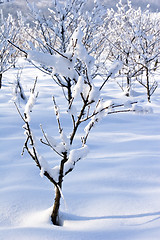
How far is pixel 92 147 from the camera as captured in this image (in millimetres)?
3330

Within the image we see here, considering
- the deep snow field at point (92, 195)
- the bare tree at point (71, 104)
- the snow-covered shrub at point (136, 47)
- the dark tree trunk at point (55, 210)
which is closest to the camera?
the bare tree at point (71, 104)

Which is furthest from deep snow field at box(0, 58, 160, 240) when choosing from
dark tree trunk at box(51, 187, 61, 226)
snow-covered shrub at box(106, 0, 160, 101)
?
snow-covered shrub at box(106, 0, 160, 101)

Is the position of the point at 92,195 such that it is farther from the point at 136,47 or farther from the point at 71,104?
the point at 136,47

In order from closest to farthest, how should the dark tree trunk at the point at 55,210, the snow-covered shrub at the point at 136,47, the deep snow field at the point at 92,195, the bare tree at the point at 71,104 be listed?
the bare tree at the point at 71,104 < the deep snow field at the point at 92,195 < the dark tree trunk at the point at 55,210 < the snow-covered shrub at the point at 136,47

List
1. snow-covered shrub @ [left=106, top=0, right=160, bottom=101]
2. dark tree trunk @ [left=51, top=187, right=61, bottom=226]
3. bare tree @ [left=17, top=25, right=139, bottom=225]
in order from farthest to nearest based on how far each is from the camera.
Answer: snow-covered shrub @ [left=106, top=0, right=160, bottom=101], dark tree trunk @ [left=51, top=187, right=61, bottom=226], bare tree @ [left=17, top=25, right=139, bottom=225]

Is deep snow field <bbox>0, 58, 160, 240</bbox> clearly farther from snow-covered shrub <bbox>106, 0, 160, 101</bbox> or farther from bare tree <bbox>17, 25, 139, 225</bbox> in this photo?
snow-covered shrub <bbox>106, 0, 160, 101</bbox>

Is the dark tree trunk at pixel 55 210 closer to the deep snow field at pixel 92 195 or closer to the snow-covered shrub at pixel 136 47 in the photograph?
the deep snow field at pixel 92 195

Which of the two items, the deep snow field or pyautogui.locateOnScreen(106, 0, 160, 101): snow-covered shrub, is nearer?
the deep snow field

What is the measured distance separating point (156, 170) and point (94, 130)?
2.03 m

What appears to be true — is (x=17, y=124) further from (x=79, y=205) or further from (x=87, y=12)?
(x=87, y=12)

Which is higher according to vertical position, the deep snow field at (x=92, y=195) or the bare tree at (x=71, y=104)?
the bare tree at (x=71, y=104)

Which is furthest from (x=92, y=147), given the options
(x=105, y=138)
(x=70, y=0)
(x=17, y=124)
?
(x=70, y=0)

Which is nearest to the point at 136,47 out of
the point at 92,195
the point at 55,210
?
the point at 92,195

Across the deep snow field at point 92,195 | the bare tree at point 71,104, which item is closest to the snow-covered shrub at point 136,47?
the deep snow field at point 92,195
